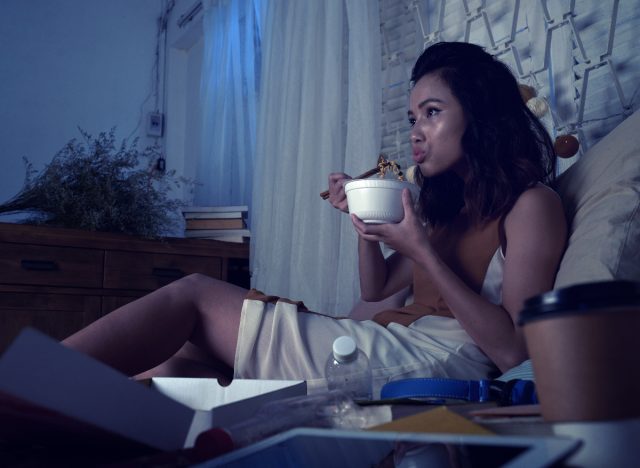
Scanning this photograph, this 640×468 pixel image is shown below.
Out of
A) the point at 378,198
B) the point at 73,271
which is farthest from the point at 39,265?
the point at 378,198

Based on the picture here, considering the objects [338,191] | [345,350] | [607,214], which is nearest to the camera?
[345,350]

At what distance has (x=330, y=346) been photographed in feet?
4.18

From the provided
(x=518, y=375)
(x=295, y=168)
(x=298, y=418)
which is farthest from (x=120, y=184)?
(x=298, y=418)

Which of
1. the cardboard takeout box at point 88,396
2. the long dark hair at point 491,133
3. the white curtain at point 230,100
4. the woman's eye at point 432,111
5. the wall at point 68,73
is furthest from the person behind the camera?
the wall at point 68,73

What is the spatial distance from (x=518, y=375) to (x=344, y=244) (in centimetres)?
116

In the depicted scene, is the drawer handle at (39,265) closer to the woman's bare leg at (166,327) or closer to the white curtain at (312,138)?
the white curtain at (312,138)

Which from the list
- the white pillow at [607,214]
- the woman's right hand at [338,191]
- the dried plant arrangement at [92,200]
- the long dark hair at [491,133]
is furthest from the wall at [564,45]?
the dried plant arrangement at [92,200]

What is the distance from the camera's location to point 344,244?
6.77 feet

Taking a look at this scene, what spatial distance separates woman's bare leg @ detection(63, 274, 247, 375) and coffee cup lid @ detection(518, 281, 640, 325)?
0.87 metres

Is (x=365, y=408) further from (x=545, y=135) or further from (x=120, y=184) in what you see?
(x=120, y=184)

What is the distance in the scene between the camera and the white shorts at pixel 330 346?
1.19 m

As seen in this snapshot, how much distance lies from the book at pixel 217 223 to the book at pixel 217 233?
0.01 metres

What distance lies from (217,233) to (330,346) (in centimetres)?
149

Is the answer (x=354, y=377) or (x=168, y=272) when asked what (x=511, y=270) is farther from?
(x=168, y=272)
